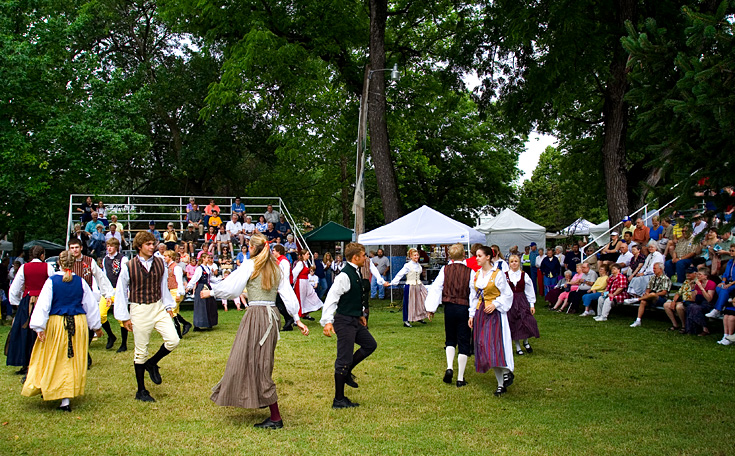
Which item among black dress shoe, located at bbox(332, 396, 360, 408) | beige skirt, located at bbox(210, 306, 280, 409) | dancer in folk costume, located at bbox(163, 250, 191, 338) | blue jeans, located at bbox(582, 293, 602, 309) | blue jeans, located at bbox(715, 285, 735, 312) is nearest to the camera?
beige skirt, located at bbox(210, 306, 280, 409)

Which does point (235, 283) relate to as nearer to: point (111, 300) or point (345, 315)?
point (345, 315)

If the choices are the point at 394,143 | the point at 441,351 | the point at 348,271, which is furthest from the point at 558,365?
the point at 394,143

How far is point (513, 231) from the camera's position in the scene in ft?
91.5

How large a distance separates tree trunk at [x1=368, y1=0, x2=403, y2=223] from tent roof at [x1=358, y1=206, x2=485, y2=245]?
2.39 meters

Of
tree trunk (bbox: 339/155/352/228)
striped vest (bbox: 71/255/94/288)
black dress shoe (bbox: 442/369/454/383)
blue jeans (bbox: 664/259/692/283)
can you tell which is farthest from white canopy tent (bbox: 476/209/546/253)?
striped vest (bbox: 71/255/94/288)

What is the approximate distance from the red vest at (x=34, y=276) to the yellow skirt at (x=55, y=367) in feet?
3.99

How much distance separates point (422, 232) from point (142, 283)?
461 inches

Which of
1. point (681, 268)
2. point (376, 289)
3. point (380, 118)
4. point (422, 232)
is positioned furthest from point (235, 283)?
point (376, 289)

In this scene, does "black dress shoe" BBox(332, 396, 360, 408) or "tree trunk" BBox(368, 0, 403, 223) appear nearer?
"black dress shoe" BBox(332, 396, 360, 408)

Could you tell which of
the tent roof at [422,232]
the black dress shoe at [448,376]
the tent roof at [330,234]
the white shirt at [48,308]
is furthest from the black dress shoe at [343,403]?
the tent roof at [330,234]

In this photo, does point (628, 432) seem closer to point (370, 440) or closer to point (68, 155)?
point (370, 440)

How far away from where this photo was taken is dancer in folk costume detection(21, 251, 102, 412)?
6465 mm

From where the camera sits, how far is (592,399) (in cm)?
693

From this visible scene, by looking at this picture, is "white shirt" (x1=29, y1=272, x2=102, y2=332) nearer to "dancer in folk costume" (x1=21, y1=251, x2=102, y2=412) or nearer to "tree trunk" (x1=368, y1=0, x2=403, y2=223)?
"dancer in folk costume" (x1=21, y1=251, x2=102, y2=412)
